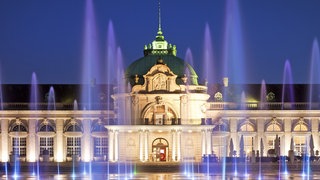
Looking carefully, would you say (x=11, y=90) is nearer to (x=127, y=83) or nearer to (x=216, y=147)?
(x=127, y=83)

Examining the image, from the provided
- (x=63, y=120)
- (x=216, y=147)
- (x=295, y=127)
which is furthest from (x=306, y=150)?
(x=63, y=120)

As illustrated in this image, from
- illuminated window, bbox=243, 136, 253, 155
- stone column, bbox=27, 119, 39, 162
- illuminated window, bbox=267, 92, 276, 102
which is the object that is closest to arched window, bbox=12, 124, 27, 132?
stone column, bbox=27, 119, 39, 162

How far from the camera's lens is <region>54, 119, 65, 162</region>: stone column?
90062 mm

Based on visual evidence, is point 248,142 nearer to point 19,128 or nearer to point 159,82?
point 159,82

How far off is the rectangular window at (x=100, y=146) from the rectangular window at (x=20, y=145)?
23.5ft

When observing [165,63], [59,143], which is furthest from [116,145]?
[165,63]

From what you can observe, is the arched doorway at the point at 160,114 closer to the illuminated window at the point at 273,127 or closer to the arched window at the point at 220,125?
the arched window at the point at 220,125

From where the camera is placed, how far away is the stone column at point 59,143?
9006 cm

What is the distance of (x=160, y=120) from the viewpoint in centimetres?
8631

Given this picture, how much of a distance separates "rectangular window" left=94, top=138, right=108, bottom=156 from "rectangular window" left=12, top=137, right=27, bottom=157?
716 cm

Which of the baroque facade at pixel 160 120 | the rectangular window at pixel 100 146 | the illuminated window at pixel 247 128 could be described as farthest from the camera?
the illuminated window at pixel 247 128

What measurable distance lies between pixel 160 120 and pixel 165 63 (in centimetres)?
646

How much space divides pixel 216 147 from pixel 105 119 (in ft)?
37.9

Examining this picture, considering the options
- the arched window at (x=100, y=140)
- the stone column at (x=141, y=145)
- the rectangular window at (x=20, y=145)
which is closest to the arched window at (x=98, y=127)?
the arched window at (x=100, y=140)
